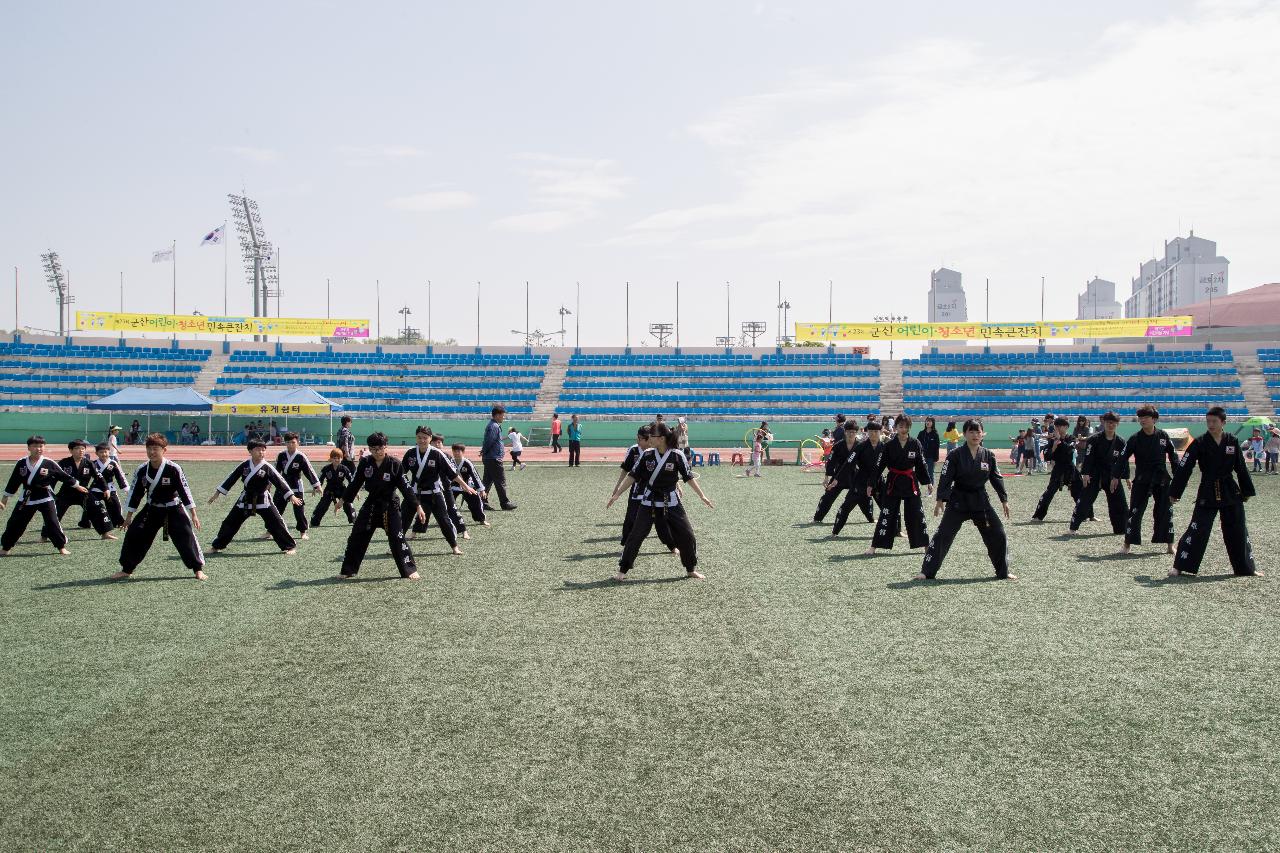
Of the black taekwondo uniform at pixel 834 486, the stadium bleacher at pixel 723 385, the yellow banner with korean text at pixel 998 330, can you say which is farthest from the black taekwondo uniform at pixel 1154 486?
the yellow banner with korean text at pixel 998 330

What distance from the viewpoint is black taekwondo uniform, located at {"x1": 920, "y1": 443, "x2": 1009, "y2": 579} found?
11430mm

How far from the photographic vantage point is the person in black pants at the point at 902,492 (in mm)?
13711

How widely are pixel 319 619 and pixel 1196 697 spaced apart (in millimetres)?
7599

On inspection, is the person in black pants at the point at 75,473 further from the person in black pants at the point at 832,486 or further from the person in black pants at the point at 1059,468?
the person in black pants at the point at 1059,468

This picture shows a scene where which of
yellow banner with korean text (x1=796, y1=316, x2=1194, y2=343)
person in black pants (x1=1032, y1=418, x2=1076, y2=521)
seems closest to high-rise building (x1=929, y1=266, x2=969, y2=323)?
yellow banner with korean text (x1=796, y1=316, x2=1194, y2=343)

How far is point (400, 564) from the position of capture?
1182cm

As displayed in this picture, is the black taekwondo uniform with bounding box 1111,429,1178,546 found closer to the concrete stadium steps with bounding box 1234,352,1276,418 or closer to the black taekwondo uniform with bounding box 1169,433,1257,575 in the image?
the black taekwondo uniform with bounding box 1169,433,1257,575

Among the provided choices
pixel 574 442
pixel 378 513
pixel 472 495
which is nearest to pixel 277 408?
pixel 574 442

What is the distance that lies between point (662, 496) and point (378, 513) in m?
3.40

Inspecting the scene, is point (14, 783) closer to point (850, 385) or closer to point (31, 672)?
point (31, 672)

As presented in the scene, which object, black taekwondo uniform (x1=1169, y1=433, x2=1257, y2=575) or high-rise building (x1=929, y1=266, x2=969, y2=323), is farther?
high-rise building (x1=929, y1=266, x2=969, y2=323)

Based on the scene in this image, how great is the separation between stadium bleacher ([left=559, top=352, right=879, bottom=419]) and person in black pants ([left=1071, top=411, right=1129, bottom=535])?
33.4 metres

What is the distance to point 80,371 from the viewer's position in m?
51.9

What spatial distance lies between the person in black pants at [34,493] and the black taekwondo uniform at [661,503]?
806 centimetres
